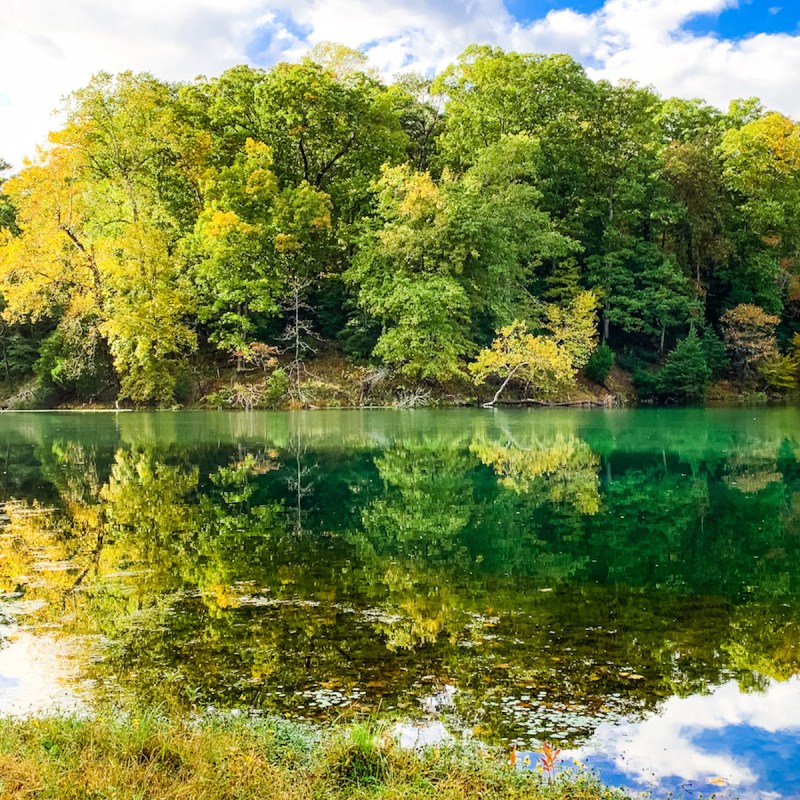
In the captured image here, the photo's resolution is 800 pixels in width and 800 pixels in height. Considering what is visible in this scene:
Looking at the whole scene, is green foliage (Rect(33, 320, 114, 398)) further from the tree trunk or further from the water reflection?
the water reflection

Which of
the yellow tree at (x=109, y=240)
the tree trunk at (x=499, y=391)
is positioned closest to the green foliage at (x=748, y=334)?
the tree trunk at (x=499, y=391)

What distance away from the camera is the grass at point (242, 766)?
3791 mm

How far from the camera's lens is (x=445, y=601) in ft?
24.1

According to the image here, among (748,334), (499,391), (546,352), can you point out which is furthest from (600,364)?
(748,334)

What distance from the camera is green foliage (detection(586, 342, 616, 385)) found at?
140 ft

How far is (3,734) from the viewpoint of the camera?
Answer: 4.36 m

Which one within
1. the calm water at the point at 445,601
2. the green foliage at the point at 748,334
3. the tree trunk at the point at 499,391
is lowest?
the calm water at the point at 445,601

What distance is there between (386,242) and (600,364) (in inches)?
530

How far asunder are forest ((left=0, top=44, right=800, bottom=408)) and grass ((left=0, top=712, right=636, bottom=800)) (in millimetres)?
32285

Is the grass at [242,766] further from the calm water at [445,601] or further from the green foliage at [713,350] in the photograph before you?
the green foliage at [713,350]

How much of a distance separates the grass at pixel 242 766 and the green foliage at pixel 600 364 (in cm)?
3946

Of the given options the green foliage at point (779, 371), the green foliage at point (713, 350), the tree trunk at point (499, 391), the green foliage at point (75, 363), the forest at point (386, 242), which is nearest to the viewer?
the forest at point (386, 242)

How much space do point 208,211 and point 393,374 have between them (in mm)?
11662

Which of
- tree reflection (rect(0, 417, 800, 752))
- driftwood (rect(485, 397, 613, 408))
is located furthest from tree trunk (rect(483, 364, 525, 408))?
tree reflection (rect(0, 417, 800, 752))
